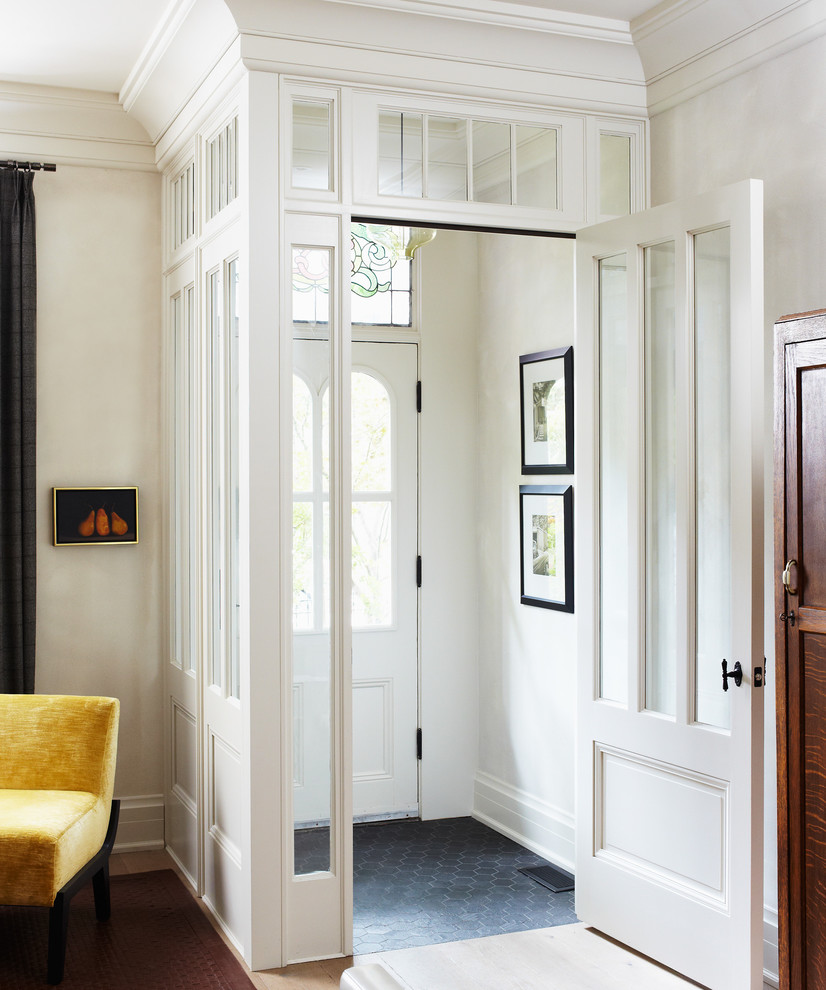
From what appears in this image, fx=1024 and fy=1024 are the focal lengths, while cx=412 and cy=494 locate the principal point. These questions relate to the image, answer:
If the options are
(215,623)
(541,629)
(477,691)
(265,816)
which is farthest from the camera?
(477,691)

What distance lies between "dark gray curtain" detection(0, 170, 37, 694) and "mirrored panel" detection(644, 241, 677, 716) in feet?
7.88

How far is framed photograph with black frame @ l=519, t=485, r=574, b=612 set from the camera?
4078mm

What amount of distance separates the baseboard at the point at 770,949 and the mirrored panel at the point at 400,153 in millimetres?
2465

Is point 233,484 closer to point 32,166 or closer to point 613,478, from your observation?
point 613,478

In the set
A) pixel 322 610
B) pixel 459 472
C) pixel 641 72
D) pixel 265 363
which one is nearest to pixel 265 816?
pixel 322 610

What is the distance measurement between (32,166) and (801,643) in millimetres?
3400

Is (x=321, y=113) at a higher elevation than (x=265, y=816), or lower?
higher

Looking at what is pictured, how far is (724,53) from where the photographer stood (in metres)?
3.19

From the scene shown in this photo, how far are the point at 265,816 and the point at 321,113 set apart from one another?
2.19m

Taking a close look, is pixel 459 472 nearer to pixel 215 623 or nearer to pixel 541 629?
pixel 541 629

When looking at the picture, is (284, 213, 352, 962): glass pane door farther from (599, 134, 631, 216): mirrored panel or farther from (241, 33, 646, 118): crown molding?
(599, 134, 631, 216): mirrored panel

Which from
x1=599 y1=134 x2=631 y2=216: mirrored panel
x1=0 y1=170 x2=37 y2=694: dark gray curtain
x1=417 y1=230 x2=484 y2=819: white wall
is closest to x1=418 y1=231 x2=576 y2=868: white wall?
x1=417 y1=230 x2=484 y2=819: white wall

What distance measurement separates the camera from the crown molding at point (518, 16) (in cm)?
312

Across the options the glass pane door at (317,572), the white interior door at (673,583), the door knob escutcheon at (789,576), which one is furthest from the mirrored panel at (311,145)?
the door knob escutcheon at (789,576)
